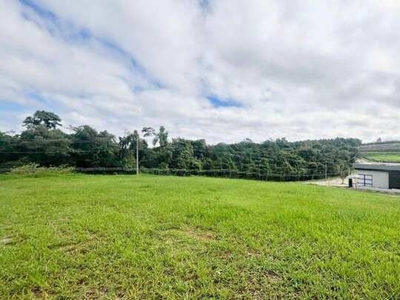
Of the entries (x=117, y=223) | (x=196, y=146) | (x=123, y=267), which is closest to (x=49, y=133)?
(x=196, y=146)

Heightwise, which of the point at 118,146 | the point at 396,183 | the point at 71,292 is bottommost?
the point at 396,183

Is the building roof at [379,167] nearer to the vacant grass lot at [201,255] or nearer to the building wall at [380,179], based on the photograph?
the building wall at [380,179]

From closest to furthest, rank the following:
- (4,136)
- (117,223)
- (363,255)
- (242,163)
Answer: (363,255) → (117,223) → (4,136) → (242,163)

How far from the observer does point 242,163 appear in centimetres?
3531

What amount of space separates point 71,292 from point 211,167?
30310 mm

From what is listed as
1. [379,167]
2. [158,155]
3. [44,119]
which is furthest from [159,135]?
[379,167]

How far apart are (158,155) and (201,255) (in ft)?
86.6

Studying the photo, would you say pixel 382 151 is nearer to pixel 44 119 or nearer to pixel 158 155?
pixel 158 155

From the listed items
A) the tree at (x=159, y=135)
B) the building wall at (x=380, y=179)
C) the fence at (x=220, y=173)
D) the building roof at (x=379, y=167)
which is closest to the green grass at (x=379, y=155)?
the fence at (x=220, y=173)

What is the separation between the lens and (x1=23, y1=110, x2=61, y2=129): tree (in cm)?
2658

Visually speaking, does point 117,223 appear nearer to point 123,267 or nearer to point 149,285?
point 123,267

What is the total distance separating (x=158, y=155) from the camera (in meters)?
28.5

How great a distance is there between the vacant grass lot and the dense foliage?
67.8ft

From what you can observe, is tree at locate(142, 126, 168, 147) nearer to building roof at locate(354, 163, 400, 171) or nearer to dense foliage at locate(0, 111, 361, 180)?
dense foliage at locate(0, 111, 361, 180)
